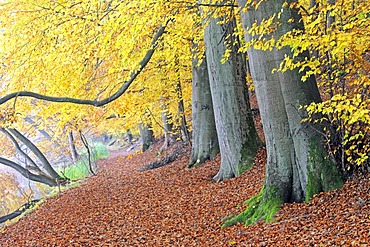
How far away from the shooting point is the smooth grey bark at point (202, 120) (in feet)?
36.3

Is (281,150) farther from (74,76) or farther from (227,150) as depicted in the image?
(74,76)

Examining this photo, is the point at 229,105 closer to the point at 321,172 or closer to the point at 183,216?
the point at 183,216

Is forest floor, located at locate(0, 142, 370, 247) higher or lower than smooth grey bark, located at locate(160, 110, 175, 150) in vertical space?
lower

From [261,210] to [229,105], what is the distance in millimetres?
3355

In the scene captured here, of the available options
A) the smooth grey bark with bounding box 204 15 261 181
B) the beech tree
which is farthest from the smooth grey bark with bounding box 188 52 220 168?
the beech tree

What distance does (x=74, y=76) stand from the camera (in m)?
9.91

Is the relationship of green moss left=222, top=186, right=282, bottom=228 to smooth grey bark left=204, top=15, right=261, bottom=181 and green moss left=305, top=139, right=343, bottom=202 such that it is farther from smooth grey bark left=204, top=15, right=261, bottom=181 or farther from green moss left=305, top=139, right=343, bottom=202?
smooth grey bark left=204, top=15, right=261, bottom=181

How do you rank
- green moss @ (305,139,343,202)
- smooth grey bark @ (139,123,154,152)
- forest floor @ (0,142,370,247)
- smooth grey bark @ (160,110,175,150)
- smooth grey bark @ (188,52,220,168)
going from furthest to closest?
smooth grey bark @ (139,123,154,152)
smooth grey bark @ (160,110,175,150)
smooth grey bark @ (188,52,220,168)
green moss @ (305,139,343,202)
forest floor @ (0,142,370,247)

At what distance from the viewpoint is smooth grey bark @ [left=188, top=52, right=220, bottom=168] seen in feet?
36.3

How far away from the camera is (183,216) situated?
Result: 7070mm

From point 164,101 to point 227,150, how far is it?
675 centimetres

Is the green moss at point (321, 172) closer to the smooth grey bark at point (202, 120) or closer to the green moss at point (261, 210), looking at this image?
the green moss at point (261, 210)

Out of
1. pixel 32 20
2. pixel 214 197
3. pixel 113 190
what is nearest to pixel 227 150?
pixel 214 197

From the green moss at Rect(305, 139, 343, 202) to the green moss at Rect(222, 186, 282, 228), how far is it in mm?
471
